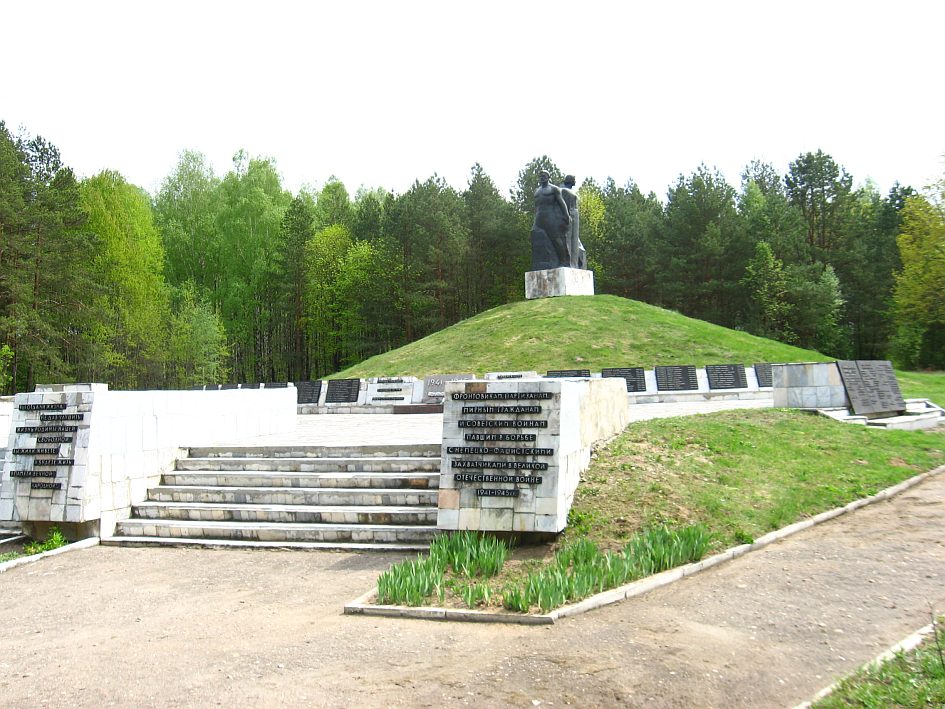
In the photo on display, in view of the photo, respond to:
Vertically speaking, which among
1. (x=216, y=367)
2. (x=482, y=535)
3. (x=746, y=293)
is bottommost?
(x=482, y=535)

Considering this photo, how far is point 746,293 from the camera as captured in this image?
42125 mm

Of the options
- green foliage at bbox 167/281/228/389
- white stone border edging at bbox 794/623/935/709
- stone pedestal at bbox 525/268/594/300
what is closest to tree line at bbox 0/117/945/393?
green foliage at bbox 167/281/228/389

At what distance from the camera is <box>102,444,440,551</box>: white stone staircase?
831 cm

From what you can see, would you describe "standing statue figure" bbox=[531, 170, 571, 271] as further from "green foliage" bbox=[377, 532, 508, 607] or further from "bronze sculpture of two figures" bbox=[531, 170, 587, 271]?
"green foliage" bbox=[377, 532, 508, 607]

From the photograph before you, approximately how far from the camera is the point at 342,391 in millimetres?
20953

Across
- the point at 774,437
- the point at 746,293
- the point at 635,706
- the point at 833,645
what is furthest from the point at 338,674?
the point at 746,293

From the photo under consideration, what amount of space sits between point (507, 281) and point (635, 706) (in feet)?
140

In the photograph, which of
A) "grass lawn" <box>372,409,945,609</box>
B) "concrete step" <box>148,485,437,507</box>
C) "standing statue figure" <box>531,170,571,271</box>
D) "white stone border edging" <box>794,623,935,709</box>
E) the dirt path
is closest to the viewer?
"white stone border edging" <box>794,623,935,709</box>

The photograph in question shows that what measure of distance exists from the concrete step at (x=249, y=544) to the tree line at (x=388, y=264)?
22927 mm

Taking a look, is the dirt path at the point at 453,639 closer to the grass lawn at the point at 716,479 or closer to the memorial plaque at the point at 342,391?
the grass lawn at the point at 716,479

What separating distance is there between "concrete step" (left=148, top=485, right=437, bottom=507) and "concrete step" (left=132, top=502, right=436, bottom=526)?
0.09 meters

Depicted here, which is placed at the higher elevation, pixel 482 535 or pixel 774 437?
pixel 774 437

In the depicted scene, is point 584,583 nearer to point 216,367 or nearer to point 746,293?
point 216,367

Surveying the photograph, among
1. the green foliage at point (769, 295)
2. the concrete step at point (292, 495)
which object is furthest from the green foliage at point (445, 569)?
the green foliage at point (769, 295)
